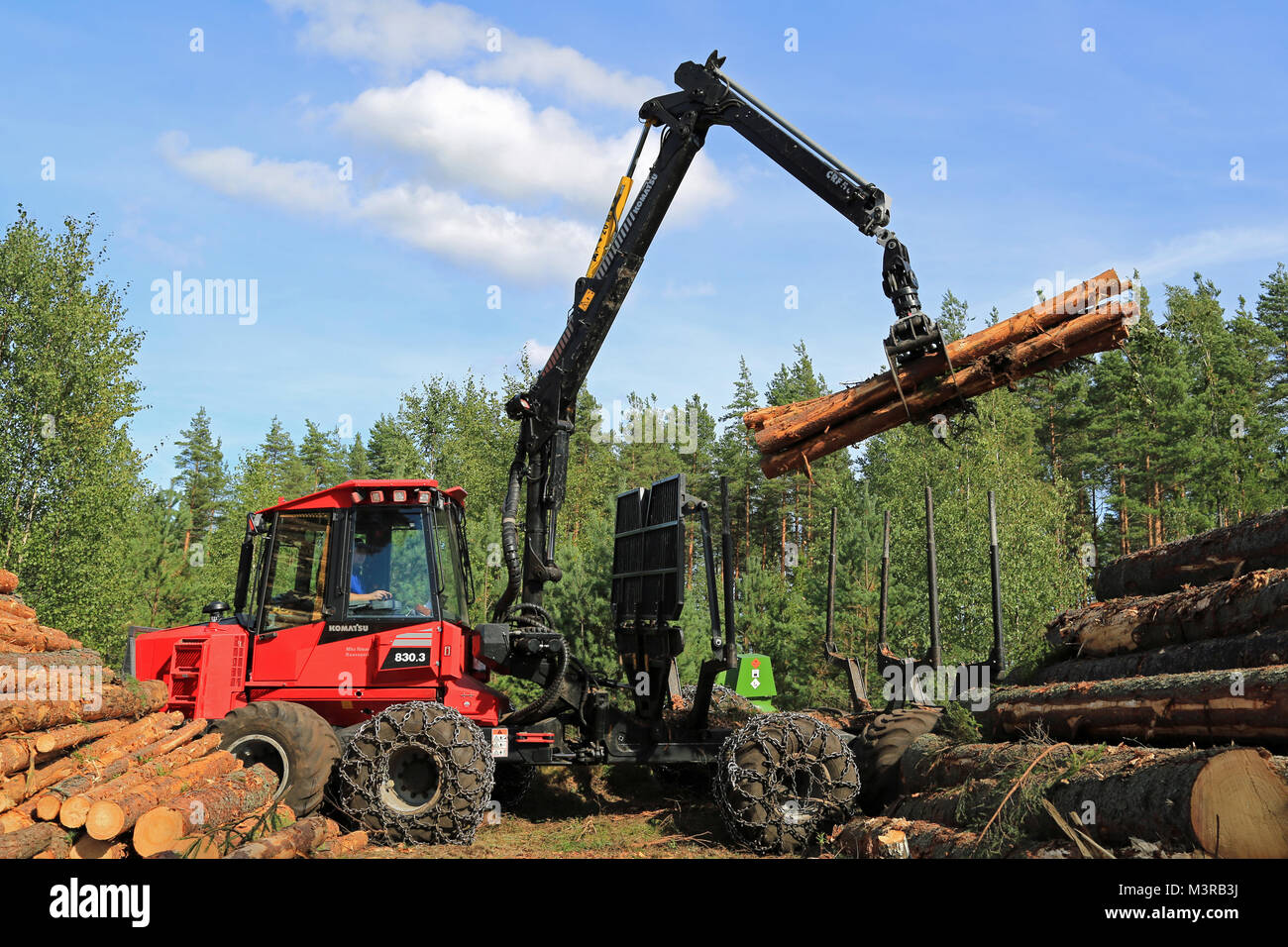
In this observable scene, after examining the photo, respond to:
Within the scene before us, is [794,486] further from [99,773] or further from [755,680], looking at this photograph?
[99,773]

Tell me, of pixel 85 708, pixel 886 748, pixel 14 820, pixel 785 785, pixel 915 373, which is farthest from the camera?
pixel 886 748

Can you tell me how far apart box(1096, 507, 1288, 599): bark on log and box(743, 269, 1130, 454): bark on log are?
2.49 meters

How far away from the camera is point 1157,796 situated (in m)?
5.34

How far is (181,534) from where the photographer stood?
153 feet

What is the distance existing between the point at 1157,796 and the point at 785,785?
4.23 metres

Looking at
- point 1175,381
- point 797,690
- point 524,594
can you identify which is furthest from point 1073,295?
point 1175,381

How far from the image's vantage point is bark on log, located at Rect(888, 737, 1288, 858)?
4.96 metres

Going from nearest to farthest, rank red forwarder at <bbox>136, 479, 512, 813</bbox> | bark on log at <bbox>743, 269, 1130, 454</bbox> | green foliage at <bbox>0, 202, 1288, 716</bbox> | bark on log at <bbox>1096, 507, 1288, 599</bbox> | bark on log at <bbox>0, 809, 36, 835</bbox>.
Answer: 1. bark on log at <bbox>0, 809, 36, 835</bbox>
2. bark on log at <bbox>743, 269, 1130, 454</bbox>
3. bark on log at <bbox>1096, 507, 1288, 599</bbox>
4. red forwarder at <bbox>136, 479, 512, 813</bbox>
5. green foliage at <bbox>0, 202, 1288, 716</bbox>

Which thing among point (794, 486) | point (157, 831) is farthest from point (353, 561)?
point (794, 486)

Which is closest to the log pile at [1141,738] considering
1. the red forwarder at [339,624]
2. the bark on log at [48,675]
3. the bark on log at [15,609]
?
the red forwarder at [339,624]

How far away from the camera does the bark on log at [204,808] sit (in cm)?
620

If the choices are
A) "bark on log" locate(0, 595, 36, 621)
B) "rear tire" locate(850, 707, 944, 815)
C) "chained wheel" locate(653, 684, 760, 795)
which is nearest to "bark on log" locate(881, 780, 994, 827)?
"rear tire" locate(850, 707, 944, 815)

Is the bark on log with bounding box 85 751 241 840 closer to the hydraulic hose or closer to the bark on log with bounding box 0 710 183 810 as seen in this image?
the bark on log with bounding box 0 710 183 810
